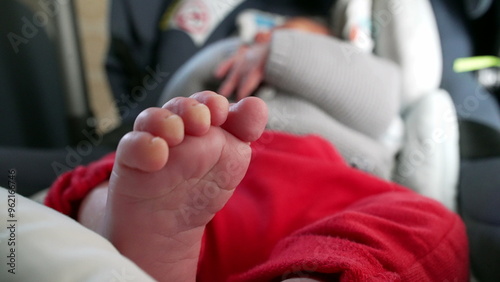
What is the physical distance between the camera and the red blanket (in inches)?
16.4

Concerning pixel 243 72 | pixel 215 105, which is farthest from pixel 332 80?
pixel 215 105

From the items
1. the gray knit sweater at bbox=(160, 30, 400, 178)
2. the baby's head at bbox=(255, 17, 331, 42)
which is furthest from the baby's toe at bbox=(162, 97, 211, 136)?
the baby's head at bbox=(255, 17, 331, 42)

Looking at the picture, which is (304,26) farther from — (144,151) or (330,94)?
(144,151)

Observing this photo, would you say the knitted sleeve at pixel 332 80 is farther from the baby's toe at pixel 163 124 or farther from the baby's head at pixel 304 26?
the baby's toe at pixel 163 124

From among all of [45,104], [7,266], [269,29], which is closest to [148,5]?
[269,29]

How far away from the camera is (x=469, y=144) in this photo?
0.76 metres

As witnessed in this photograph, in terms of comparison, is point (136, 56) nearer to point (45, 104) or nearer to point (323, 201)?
point (45, 104)

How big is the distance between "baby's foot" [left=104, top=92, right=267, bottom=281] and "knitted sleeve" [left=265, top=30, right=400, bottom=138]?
0.38 metres

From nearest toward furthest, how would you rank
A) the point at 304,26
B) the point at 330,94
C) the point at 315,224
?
the point at 315,224
the point at 330,94
the point at 304,26

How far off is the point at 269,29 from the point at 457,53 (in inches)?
15.0

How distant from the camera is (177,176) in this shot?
38 centimetres

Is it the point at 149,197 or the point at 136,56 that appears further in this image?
the point at 136,56

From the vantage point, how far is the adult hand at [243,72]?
2.57ft

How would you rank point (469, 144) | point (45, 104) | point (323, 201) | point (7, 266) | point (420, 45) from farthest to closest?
1. point (45, 104)
2. point (420, 45)
3. point (469, 144)
4. point (323, 201)
5. point (7, 266)
